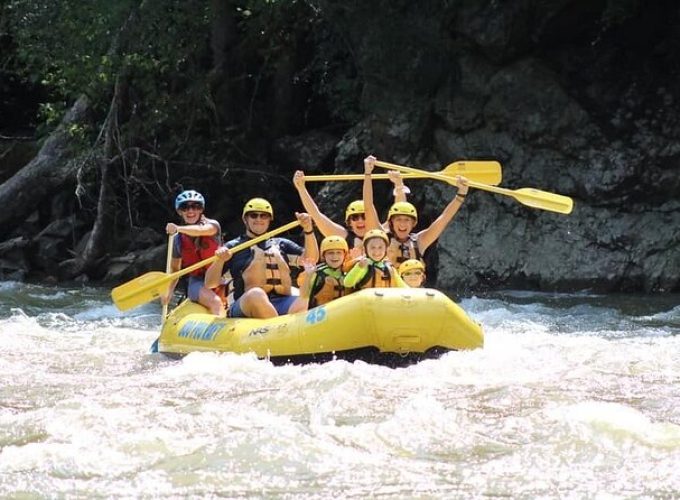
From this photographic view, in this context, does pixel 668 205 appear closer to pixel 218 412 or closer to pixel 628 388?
pixel 628 388

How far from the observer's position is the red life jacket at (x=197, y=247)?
9.02 m

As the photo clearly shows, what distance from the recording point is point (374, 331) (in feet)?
23.4

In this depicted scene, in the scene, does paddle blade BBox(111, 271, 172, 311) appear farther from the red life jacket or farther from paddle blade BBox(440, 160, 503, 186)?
paddle blade BBox(440, 160, 503, 186)

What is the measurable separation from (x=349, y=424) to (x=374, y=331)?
1.39 m

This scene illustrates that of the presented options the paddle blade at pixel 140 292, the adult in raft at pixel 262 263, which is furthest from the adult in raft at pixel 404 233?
the paddle blade at pixel 140 292

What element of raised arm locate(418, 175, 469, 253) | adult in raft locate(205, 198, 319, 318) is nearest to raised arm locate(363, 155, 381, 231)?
raised arm locate(418, 175, 469, 253)

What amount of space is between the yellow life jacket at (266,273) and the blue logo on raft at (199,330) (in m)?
0.43

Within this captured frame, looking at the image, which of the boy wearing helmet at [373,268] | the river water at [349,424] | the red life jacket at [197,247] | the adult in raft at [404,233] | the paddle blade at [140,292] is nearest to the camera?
the river water at [349,424]

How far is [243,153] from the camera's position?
1459cm

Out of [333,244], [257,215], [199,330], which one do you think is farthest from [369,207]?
[199,330]

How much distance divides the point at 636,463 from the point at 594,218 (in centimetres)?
755

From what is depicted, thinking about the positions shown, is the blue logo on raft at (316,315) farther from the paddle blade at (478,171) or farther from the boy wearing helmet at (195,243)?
the paddle blade at (478,171)

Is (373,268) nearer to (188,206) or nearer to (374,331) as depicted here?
(374,331)

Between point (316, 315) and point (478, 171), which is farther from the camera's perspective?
point (478, 171)
